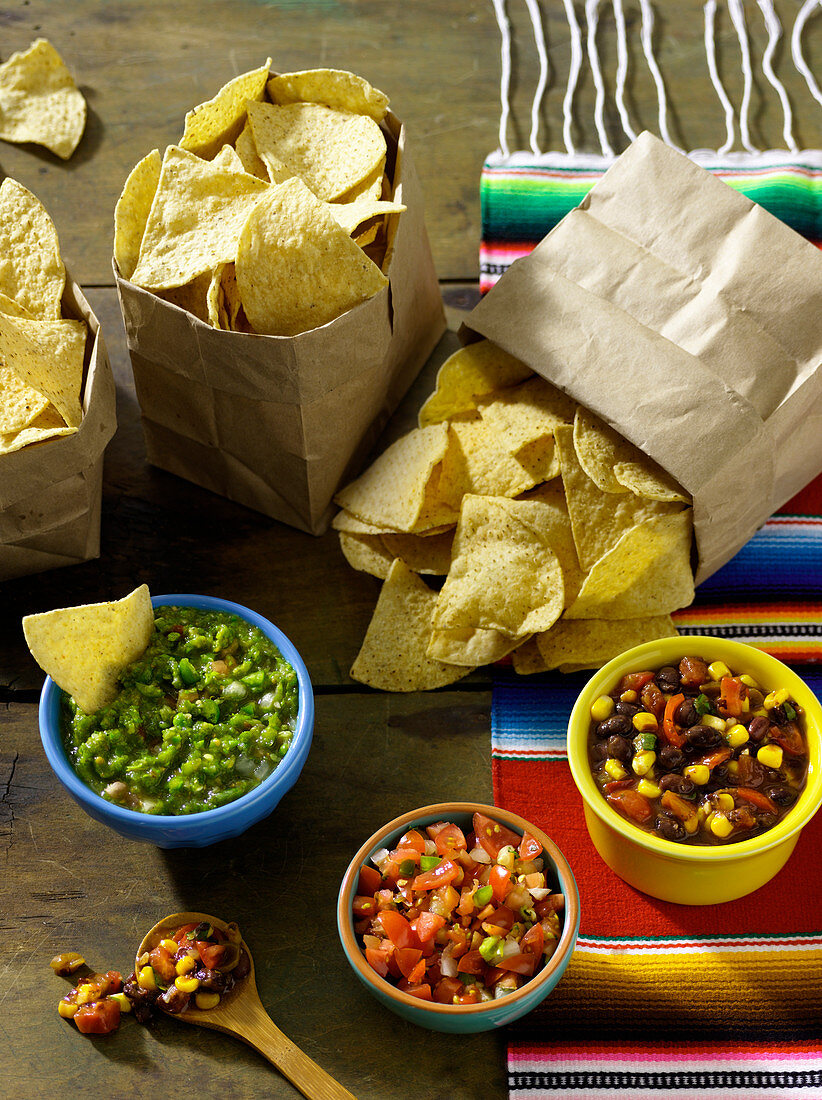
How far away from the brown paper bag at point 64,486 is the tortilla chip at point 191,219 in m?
0.17

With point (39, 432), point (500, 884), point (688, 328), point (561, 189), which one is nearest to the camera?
point (500, 884)

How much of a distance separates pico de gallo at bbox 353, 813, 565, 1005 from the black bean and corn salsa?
187 millimetres

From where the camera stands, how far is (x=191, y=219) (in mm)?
2029

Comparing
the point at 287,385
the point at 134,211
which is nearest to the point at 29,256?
the point at 134,211

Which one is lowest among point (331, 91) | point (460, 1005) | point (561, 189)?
point (460, 1005)

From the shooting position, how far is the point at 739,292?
199cm

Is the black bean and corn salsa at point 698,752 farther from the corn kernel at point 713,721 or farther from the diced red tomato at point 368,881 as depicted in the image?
the diced red tomato at point 368,881

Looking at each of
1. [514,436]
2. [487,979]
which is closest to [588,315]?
[514,436]

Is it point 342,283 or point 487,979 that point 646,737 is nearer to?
point 487,979

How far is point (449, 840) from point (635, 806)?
0.94 ft

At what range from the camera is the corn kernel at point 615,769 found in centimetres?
175

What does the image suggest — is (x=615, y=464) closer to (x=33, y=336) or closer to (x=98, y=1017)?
(x=33, y=336)

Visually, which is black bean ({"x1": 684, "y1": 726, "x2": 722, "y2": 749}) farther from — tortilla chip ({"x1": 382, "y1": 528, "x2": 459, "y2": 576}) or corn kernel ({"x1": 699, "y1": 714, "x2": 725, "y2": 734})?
tortilla chip ({"x1": 382, "y1": 528, "x2": 459, "y2": 576})

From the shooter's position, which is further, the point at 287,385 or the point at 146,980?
the point at 287,385
